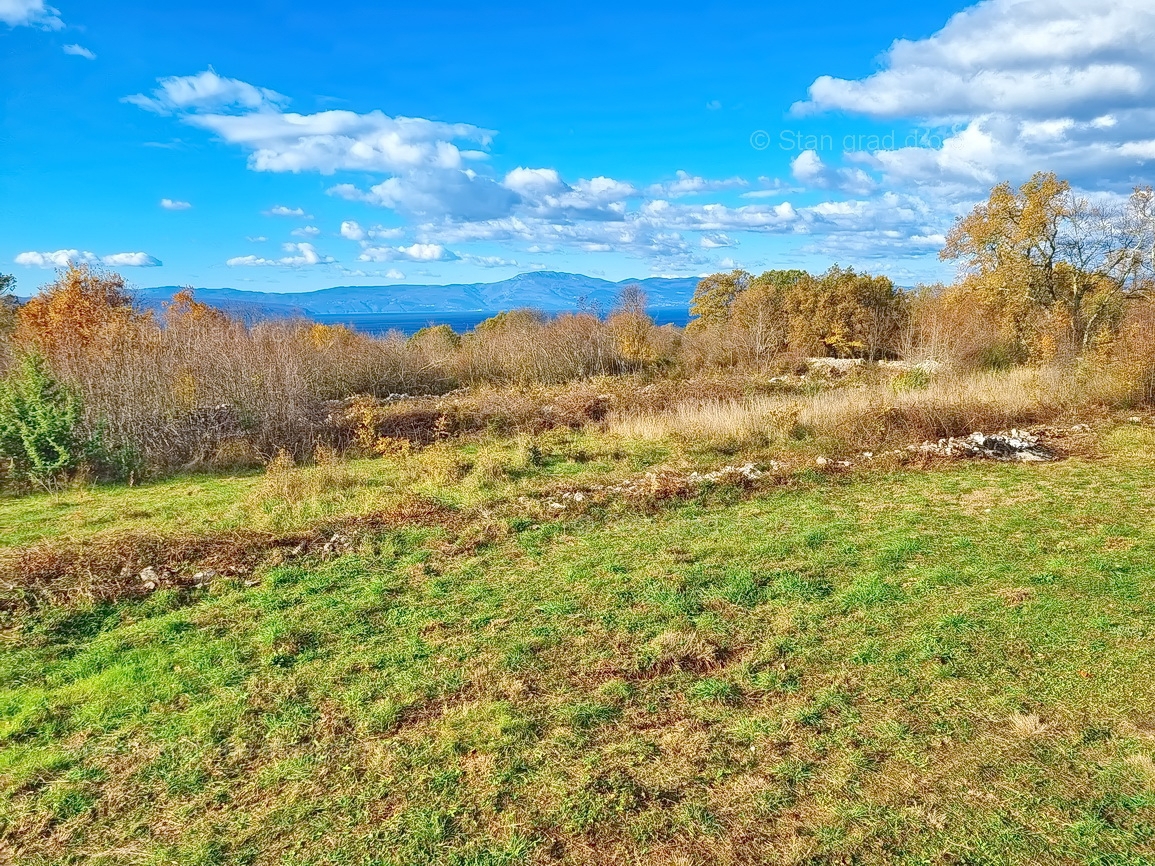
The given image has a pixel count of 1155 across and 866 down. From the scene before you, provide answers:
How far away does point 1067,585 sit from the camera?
20.3 ft

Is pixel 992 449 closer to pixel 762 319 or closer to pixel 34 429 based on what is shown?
pixel 34 429

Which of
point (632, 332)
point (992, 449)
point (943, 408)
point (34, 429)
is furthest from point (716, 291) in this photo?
point (34, 429)

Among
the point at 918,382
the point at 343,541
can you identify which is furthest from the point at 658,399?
the point at 343,541

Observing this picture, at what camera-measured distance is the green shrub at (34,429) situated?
10.8 meters

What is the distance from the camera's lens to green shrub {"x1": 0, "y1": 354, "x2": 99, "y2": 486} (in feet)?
35.5

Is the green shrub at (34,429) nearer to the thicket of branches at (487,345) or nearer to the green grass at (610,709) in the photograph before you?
the thicket of branches at (487,345)

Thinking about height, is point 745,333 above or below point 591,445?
above

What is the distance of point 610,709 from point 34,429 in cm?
1092

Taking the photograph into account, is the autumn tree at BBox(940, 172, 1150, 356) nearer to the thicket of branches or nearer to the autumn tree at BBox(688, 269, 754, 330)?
the thicket of branches

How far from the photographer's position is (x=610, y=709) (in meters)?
4.47

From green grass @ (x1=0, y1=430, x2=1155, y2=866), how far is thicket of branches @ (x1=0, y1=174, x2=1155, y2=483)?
7.22 m

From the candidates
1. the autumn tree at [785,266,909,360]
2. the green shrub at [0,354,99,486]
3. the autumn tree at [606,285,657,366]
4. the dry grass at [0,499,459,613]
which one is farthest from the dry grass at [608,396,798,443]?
the autumn tree at [785,266,909,360]

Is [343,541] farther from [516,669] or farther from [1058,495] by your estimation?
[1058,495]

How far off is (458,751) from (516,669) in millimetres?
1026
